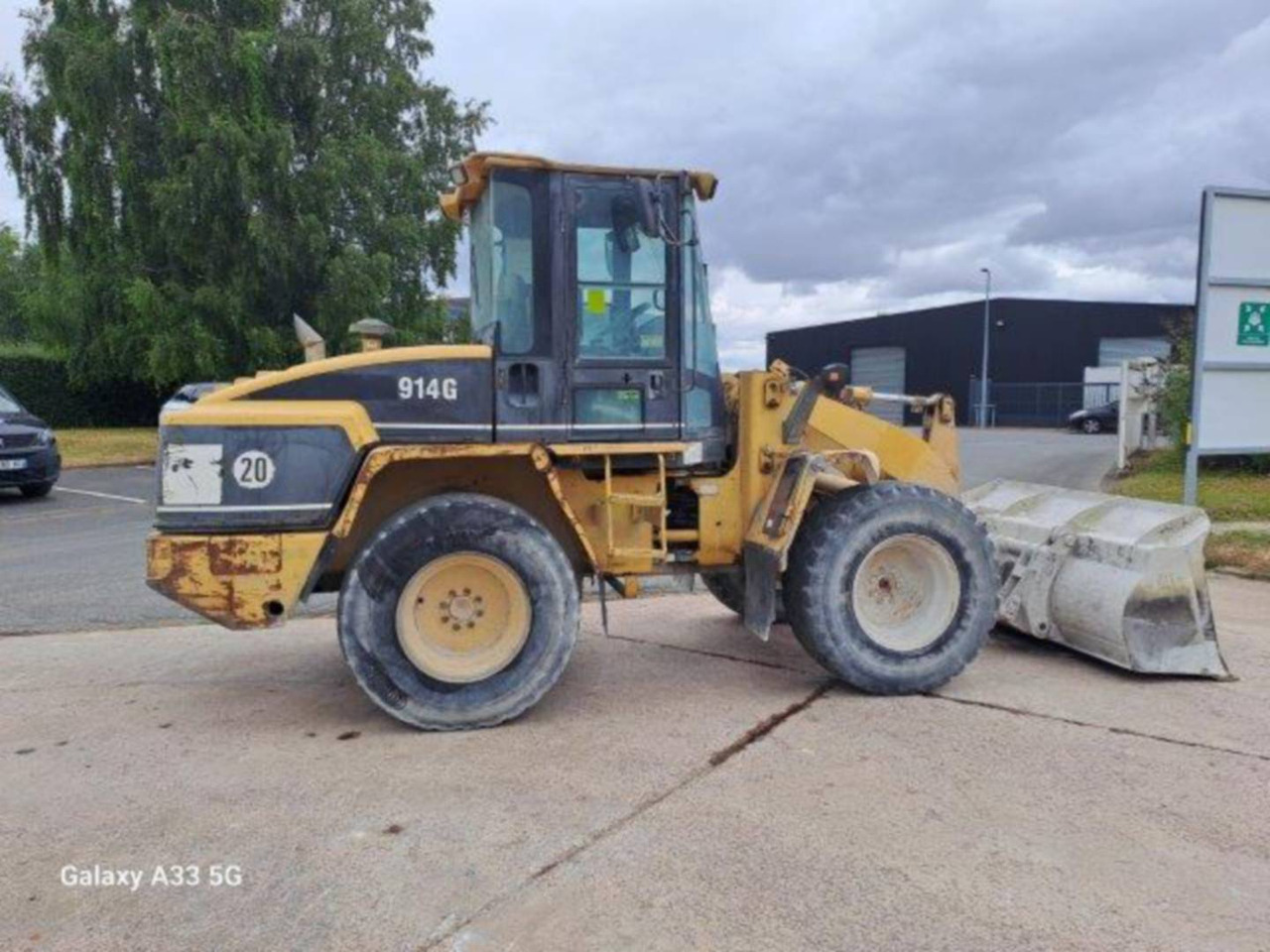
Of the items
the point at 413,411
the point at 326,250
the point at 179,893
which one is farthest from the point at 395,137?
the point at 179,893

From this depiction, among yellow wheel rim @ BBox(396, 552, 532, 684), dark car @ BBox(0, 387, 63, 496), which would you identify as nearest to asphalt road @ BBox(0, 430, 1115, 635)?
dark car @ BBox(0, 387, 63, 496)

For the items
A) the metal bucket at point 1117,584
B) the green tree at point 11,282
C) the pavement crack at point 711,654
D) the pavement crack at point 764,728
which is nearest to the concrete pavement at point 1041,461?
the metal bucket at point 1117,584

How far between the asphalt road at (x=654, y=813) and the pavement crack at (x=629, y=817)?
1 centimetres

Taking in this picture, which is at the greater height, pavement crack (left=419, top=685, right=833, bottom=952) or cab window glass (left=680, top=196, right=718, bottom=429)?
cab window glass (left=680, top=196, right=718, bottom=429)

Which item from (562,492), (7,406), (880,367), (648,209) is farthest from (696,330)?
(880,367)

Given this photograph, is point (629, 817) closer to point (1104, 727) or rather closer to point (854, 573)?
point (854, 573)

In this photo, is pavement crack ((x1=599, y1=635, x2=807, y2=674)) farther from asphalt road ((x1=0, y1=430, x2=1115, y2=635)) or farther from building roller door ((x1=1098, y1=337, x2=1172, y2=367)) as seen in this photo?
building roller door ((x1=1098, y1=337, x2=1172, y2=367))

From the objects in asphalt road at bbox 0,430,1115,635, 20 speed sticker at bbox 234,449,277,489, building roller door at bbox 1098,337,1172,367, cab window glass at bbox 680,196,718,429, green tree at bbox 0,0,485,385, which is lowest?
asphalt road at bbox 0,430,1115,635

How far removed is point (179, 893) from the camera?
3.13m

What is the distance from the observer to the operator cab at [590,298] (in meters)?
4.72

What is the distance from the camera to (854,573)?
4.98 metres

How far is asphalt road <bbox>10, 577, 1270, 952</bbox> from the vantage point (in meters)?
2.95

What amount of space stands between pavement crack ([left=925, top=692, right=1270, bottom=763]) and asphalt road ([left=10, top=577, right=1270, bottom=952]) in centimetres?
2

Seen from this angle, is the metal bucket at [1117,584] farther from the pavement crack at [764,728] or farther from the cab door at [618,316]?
the cab door at [618,316]
